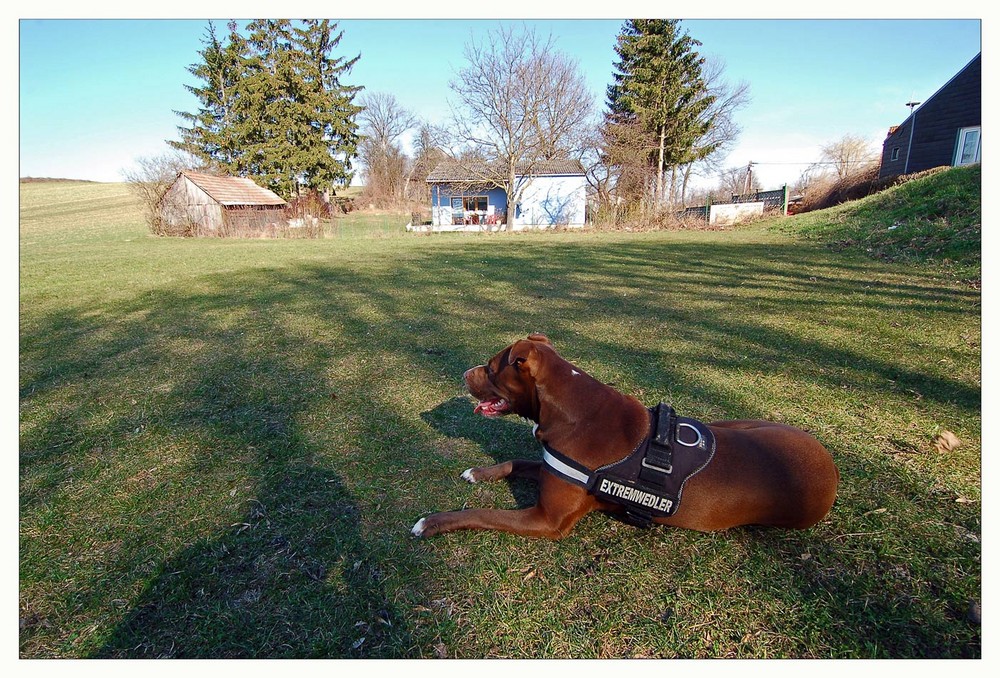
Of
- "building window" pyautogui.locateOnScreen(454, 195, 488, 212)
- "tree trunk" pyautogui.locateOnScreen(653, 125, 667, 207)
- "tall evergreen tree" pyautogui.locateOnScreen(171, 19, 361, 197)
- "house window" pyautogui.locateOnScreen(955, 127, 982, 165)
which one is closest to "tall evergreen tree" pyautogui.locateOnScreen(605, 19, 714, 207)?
"tree trunk" pyautogui.locateOnScreen(653, 125, 667, 207)

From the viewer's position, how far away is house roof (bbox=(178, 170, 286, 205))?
28.2 metres

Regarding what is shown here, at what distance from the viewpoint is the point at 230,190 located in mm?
30484

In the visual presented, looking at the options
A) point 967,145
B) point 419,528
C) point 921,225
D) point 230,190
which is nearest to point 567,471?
point 419,528

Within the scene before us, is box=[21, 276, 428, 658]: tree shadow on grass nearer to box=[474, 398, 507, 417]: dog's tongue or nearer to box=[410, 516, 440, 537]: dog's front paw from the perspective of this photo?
box=[410, 516, 440, 537]: dog's front paw

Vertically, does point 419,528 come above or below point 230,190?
below

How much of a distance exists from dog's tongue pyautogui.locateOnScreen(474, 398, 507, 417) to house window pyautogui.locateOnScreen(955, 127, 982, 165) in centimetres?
3451

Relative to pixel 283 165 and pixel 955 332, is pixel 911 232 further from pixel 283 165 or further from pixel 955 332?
pixel 283 165

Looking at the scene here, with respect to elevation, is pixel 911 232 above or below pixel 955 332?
above

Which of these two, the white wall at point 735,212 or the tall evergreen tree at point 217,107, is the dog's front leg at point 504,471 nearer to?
the white wall at point 735,212

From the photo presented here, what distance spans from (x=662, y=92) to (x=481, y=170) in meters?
15.5

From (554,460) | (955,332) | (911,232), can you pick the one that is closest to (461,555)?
(554,460)

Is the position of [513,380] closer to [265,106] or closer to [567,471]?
[567,471]

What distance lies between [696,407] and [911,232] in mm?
13617

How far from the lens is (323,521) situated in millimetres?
2812
